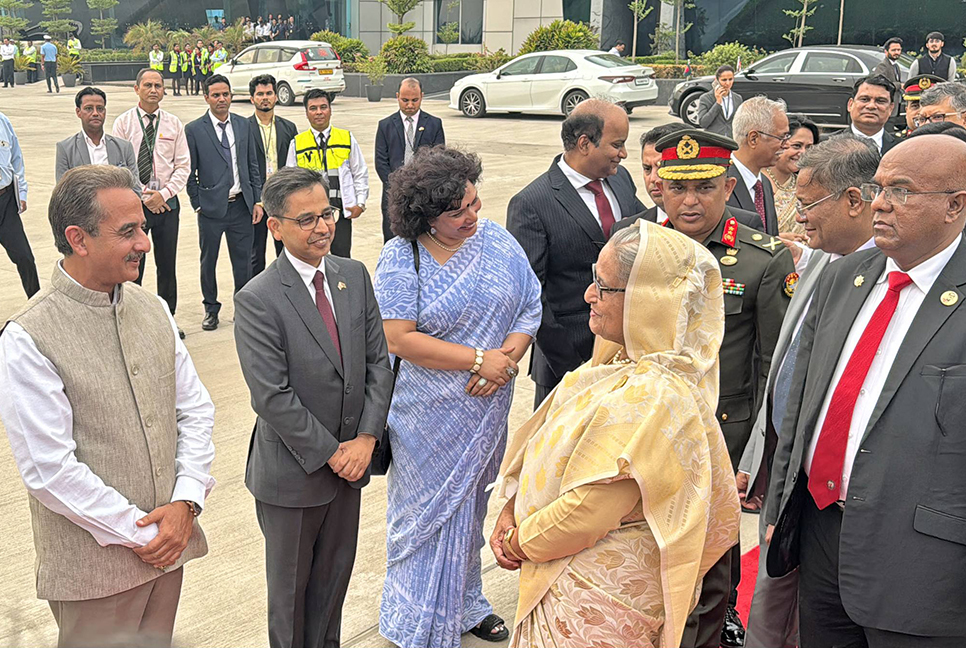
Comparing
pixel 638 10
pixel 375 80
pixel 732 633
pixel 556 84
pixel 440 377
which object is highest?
pixel 638 10

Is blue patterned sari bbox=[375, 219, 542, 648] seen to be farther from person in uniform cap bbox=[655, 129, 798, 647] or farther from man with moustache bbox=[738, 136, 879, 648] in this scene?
man with moustache bbox=[738, 136, 879, 648]

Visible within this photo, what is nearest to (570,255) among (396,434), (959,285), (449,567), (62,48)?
(396,434)

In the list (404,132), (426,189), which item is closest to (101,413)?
(426,189)

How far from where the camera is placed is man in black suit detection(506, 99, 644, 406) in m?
4.45

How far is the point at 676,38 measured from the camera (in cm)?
2781

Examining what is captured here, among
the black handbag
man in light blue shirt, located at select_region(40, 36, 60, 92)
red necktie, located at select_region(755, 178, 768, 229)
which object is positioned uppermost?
man in light blue shirt, located at select_region(40, 36, 60, 92)

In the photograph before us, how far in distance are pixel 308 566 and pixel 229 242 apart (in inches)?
199

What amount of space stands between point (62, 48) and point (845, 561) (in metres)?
39.3

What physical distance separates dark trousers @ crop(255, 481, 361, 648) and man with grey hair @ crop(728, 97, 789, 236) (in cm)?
280

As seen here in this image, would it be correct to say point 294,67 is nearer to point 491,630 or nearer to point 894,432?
point 491,630

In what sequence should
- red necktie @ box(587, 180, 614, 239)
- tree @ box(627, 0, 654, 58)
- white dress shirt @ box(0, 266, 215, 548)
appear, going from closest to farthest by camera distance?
white dress shirt @ box(0, 266, 215, 548), red necktie @ box(587, 180, 614, 239), tree @ box(627, 0, 654, 58)

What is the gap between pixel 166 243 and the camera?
299 inches

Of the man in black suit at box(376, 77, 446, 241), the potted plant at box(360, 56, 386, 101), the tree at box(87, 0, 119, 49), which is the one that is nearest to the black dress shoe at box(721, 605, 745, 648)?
the man in black suit at box(376, 77, 446, 241)

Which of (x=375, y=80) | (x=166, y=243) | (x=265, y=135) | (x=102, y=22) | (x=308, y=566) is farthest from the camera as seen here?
(x=102, y=22)
